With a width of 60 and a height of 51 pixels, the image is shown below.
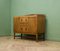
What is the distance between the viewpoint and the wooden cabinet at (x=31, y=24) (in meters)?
3.27

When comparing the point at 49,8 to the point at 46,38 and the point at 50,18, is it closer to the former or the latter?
the point at 50,18

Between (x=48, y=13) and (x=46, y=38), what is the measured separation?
2.23 ft

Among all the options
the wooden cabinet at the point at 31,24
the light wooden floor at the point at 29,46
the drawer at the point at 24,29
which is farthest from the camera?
the drawer at the point at 24,29

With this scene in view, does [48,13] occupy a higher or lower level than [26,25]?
higher

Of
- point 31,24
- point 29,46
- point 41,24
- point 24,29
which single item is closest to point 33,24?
point 31,24

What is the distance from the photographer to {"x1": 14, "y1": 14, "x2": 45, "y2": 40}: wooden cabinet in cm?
327

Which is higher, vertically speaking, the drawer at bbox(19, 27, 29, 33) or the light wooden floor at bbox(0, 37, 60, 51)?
the drawer at bbox(19, 27, 29, 33)

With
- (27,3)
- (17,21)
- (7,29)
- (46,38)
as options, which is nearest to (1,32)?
(7,29)

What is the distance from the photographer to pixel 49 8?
11.8 feet

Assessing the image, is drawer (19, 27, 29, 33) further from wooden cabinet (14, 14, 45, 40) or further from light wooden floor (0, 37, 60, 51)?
light wooden floor (0, 37, 60, 51)

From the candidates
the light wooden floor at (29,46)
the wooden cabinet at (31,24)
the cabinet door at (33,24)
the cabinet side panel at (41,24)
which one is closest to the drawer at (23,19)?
the wooden cabinet at (31,24)

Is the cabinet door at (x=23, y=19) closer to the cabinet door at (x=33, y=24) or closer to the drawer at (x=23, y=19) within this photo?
the drawer at (x=23, y=19)

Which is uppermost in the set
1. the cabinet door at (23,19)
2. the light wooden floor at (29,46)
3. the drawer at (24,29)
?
the cabinet door at (23,19)

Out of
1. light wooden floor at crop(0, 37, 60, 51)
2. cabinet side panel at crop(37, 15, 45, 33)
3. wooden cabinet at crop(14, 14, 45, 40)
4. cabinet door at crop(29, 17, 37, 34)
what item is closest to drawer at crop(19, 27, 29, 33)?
wooden cabinet at crop(14, 14, 45, 40)
